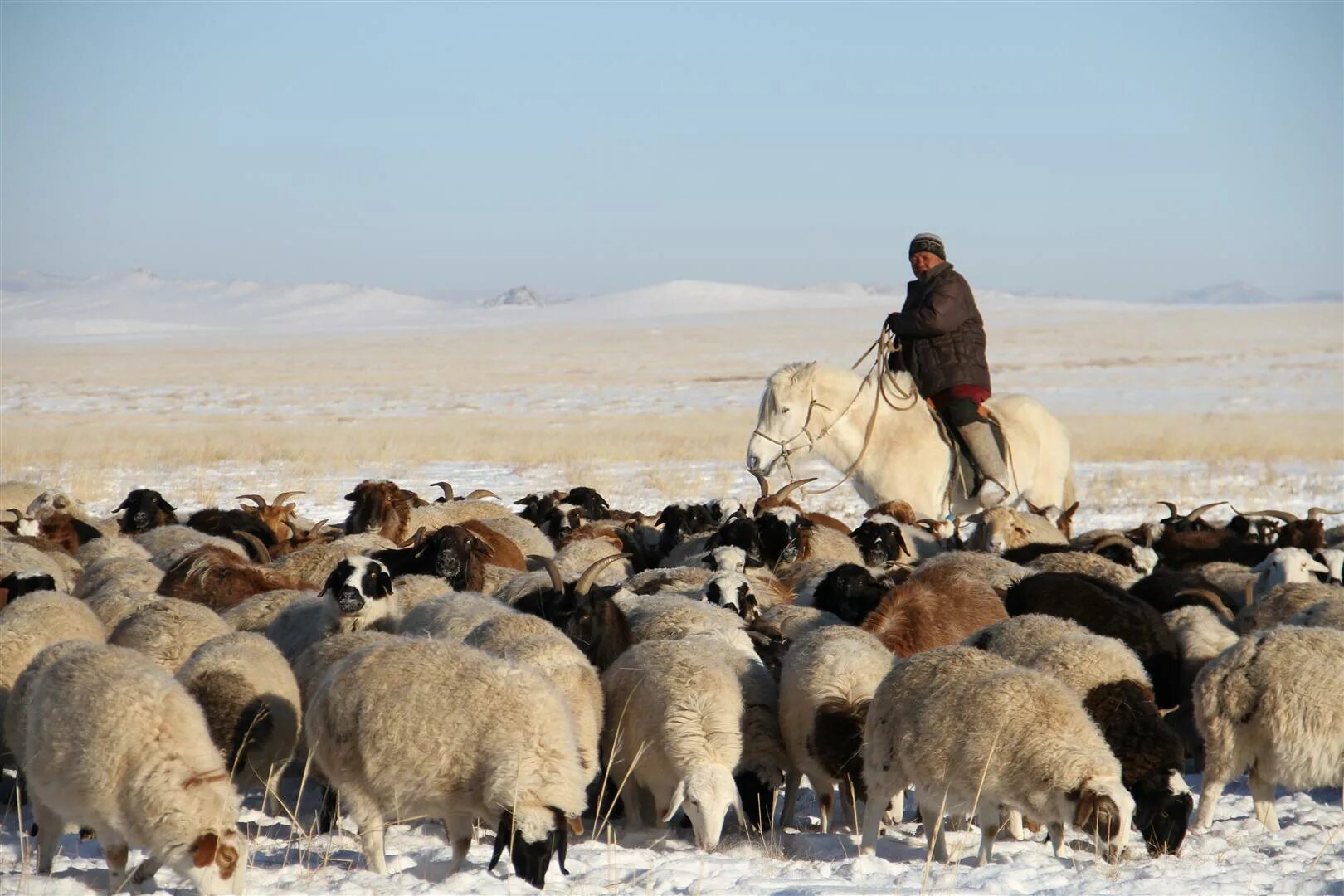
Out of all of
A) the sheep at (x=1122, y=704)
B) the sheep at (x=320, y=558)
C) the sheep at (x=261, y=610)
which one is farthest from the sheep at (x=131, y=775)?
the sheep at (x=320, y=558)

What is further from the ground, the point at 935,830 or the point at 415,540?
the point at 415,540

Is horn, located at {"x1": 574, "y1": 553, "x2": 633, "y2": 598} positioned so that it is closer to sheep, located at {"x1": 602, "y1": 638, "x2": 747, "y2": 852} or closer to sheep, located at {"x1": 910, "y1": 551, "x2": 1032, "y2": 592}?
sheep, located at {"x1": 602, "y1": 638, "x2": 747, "y2": 852}

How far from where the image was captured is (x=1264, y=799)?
22.2 feet

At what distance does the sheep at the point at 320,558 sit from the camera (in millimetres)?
10141

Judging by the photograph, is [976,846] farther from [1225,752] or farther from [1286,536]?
[1286,536]

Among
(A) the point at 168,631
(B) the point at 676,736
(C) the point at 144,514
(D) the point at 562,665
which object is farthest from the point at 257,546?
(B) the point at 676,736

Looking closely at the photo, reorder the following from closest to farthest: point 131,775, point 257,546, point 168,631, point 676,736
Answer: point 131,775, point 676,736, point 168,631, point 257,546

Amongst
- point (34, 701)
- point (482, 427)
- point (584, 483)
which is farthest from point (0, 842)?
point (482, 427)

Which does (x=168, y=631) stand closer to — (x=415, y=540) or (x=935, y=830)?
(x=415, y=540)

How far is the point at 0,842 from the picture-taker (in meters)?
6.14

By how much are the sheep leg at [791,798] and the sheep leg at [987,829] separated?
1102mm

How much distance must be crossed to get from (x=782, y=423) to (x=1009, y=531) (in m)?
2.22

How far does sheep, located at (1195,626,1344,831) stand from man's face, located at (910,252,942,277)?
6.62 m

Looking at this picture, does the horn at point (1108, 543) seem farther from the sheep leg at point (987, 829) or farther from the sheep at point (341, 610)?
the sheep at point (341, 610)
